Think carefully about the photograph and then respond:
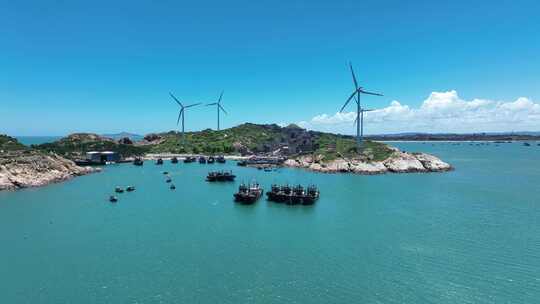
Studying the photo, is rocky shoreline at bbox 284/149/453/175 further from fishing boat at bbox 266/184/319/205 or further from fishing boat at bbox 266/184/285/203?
fishing boat at bbox 266/184/285/203

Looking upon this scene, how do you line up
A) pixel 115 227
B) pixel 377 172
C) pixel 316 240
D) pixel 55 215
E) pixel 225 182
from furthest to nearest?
pixel 377 172, pixel 225 182, pixel 55 215, pixel 115 227, pixel 316 240

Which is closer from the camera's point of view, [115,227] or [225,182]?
[115,227]

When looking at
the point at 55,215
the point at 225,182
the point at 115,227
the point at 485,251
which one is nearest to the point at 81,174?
the point at 225,182

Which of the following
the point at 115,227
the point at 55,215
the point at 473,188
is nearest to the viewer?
the point at 115,227

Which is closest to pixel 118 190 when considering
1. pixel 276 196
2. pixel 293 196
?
pixel 276 196

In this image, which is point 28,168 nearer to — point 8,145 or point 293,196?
point 8,145

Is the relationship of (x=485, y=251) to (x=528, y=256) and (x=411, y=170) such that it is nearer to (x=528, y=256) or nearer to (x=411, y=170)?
(x=528, y=256)

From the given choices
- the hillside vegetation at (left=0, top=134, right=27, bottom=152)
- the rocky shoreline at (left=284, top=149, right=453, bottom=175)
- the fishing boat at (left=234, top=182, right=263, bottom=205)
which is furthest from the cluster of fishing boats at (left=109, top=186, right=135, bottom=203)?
the rocky shoreline at (left=284, top=149, right=453, bottom=175)
